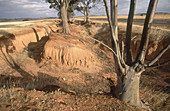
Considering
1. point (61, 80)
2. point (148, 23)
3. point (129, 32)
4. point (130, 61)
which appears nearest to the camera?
point (148, 23)

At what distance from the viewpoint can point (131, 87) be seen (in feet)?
8.91

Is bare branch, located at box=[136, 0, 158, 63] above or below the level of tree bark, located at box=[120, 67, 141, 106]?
above

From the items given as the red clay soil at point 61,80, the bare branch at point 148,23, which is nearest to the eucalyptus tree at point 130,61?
the bare branch at point 148,23

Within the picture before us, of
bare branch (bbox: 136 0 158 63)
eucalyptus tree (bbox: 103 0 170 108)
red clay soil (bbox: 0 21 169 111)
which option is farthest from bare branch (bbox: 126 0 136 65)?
red clay soil (bbox: 0 21 169 111)

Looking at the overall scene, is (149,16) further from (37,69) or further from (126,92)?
(37,69)

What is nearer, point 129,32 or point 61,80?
point 129,32

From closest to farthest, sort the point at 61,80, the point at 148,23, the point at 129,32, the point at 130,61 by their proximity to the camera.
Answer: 1. the point at 148,23
2. the point at 129,32
3. the point at 130,61
4. the point at 61,80

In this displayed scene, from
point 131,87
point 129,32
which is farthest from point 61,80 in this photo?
point 129,32

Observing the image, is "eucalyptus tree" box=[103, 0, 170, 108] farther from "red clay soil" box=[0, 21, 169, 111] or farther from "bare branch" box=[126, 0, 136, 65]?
"red clay soil" box=[0, 21, 169, 111]

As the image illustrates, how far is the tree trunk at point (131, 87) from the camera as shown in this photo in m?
2.64

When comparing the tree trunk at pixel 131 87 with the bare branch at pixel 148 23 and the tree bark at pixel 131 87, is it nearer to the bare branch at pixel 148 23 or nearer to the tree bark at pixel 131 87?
the tree bark at pixel 131 87

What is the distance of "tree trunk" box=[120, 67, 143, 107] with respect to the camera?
264 cm

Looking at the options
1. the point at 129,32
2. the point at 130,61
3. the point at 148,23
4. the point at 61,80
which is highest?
the point at 148,23

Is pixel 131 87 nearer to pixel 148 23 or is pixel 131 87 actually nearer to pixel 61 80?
pixel 148 23
